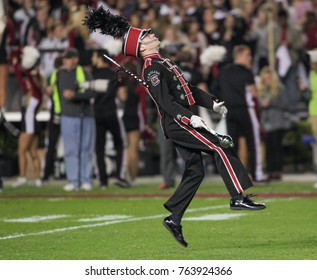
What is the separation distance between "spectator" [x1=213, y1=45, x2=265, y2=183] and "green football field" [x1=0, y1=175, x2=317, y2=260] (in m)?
0.66

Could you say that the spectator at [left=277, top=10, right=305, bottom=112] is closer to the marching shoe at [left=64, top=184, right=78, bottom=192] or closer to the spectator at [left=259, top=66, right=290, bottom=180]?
the spectator at [left=259, top=66, right=290, bottom=180]

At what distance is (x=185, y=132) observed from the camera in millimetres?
12383

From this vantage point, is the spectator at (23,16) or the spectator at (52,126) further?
the spectator at (23,16)

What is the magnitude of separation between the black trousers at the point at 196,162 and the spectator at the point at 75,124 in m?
8.99

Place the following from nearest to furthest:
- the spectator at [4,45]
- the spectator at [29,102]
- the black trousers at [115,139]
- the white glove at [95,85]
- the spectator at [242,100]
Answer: the white glove at [95,85], the spectator at [242,100], the black trousers at [115,139], the spectator at [29,102], the spectator at [4,45]

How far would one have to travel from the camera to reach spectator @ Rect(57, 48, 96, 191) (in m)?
21.5

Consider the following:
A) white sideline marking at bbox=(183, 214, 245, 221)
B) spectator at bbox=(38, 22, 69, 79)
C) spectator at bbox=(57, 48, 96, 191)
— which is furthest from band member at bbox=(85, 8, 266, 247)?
spectator at bbox=(38, 22, 69, 79)

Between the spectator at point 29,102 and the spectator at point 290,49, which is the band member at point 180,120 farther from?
the spectator at point 290,49

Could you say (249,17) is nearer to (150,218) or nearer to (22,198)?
(22,198)

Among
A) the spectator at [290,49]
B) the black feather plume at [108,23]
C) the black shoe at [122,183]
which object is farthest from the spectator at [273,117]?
the black feather plume at [108,23]

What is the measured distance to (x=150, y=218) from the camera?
1609 centimetres

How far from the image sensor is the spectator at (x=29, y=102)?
2259 centimetres
